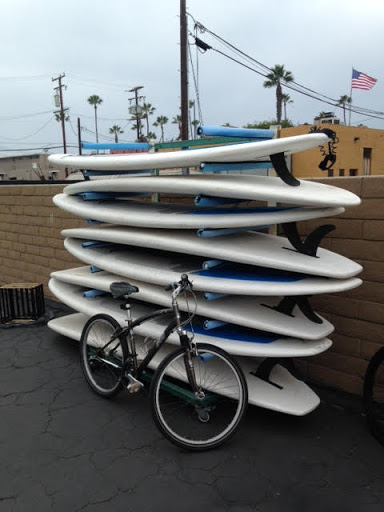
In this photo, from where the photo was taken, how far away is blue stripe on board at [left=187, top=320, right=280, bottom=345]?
2951mm

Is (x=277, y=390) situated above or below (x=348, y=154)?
below

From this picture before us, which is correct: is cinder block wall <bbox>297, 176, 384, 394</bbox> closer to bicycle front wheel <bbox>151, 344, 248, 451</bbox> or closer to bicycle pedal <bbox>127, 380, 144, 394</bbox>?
bicycle front wheel <bbox>151, 344, 248, 451</bbox>

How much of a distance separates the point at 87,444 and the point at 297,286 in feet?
5.53

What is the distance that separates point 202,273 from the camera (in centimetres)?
308

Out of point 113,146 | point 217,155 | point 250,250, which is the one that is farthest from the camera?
point 113,146

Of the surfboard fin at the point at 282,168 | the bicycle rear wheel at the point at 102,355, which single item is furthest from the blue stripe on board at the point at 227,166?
the bicycle rear wheel at the point at 102,355

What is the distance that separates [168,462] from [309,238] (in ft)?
5.53

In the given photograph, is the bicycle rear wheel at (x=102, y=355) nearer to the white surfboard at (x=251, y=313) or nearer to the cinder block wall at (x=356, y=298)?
the white surfboard at (x=251, y=313)

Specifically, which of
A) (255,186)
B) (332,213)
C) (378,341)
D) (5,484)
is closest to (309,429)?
(378,341)

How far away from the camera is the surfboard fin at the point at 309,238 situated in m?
2.93

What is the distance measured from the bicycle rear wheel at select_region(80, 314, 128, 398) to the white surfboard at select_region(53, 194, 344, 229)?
2.66 ft

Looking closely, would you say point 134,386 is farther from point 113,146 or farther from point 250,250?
point 113,146

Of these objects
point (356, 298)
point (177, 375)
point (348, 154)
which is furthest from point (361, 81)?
point (177, 375)

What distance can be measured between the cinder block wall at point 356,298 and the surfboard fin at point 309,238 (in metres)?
0.41
